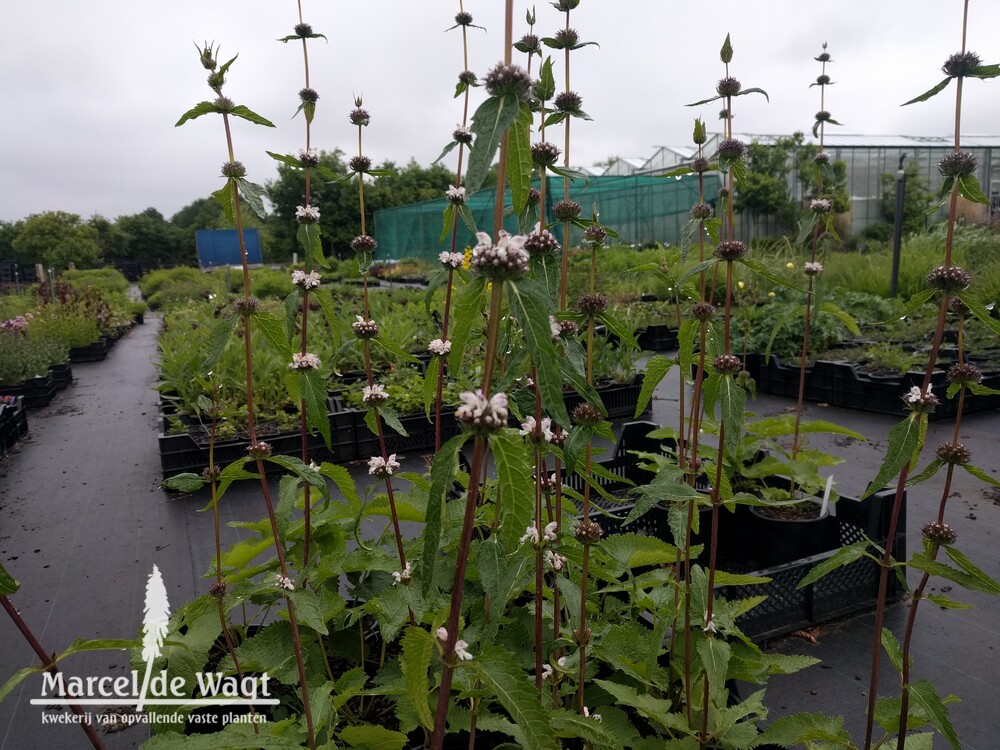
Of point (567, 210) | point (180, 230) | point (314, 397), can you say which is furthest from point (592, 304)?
point (180, 230)

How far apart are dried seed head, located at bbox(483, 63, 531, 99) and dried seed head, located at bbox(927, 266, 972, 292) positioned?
2.88 feet

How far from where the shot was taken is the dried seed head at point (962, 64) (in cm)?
120

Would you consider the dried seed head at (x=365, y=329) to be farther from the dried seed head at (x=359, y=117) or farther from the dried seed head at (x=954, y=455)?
the dried seed head at (x=954, y=455)

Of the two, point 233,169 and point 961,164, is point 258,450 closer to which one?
point 233,169

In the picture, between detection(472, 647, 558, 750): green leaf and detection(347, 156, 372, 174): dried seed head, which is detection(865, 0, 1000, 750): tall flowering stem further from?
detection(347, 156, 372, 174): dried seed head

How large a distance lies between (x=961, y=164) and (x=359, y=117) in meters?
1.39

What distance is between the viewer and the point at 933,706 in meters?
1.18

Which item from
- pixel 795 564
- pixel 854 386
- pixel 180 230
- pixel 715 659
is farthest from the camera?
pixel 180 230

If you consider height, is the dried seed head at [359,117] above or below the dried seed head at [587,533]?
above

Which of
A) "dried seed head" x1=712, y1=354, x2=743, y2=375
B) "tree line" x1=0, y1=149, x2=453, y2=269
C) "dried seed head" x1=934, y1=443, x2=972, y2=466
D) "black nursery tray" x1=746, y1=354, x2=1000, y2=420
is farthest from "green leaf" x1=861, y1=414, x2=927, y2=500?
"tree line" x1=0, y1=149, x2=453, y2=269

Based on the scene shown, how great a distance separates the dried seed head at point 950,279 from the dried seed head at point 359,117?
4.52 feet

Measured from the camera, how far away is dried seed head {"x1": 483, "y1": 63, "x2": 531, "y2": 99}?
85cm

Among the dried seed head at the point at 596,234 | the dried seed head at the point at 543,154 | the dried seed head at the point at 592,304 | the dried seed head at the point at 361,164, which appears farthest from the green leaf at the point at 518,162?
the dried seed head at the point at 361,164

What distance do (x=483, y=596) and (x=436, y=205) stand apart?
26952 millimetres
